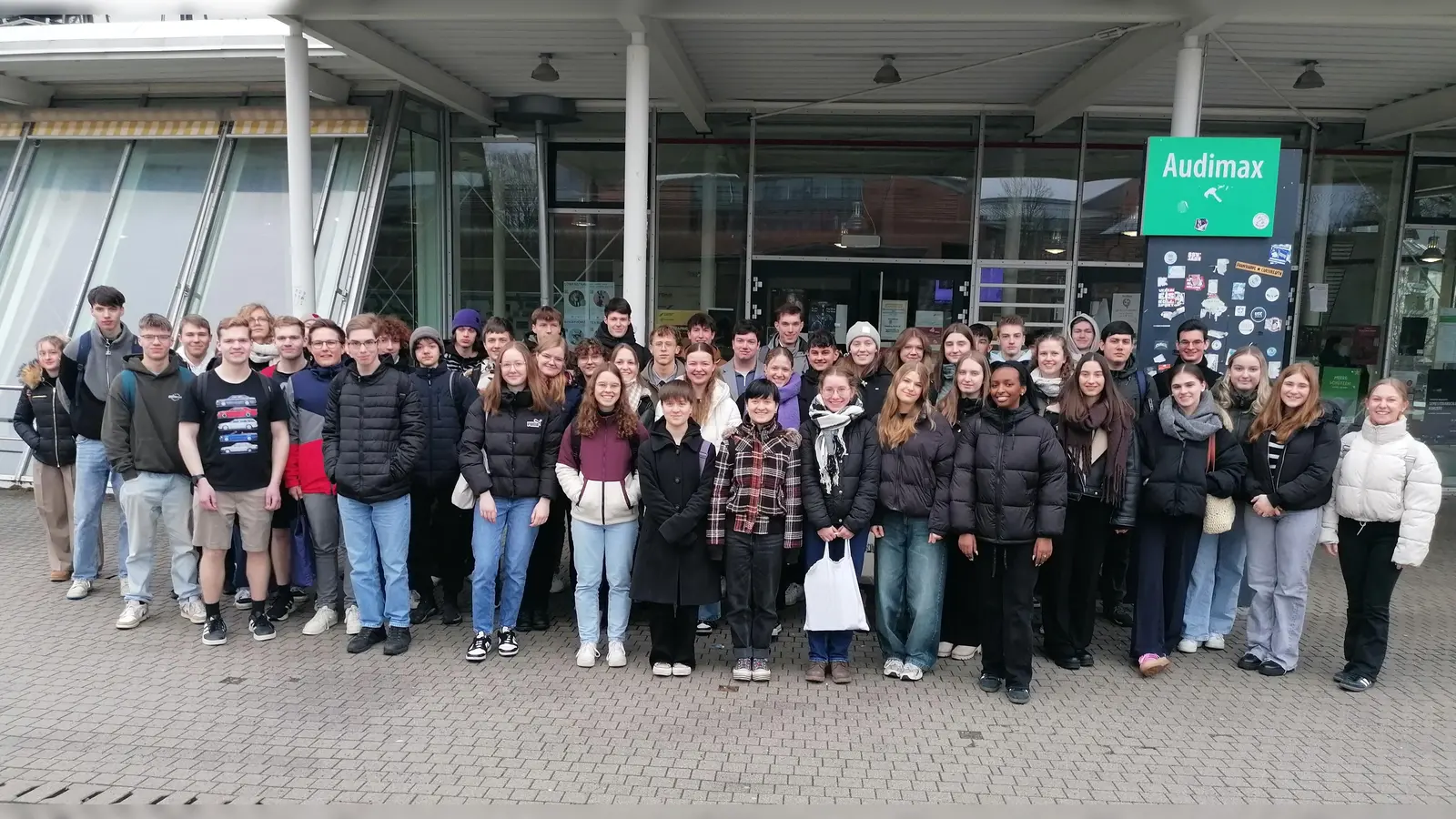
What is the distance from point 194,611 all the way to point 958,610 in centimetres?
463

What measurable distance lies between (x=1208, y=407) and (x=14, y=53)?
12278 millimetres

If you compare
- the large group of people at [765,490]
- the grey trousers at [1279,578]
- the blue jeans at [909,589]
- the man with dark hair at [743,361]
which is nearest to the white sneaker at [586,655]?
the large group of people at [765,490]

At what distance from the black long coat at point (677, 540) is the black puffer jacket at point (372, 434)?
4.40ft

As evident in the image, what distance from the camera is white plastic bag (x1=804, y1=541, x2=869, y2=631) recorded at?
4.53 meters

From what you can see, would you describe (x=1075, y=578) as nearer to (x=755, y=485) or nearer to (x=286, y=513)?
(x=755, y=485)

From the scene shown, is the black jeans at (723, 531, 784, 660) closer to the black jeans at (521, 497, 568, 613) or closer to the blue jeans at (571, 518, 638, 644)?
the blue jeans at (571, 518, 638, 644)

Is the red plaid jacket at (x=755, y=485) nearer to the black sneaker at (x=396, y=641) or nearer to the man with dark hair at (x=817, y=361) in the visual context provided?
the man with dark hair at (x=817, y=361)

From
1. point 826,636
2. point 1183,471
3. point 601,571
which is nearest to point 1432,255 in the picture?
point 1183,471

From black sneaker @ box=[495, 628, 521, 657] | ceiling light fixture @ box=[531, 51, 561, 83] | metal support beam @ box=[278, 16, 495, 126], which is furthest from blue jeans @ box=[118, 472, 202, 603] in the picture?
ceiling light fixture @ box=[531, 51, 561, 83]

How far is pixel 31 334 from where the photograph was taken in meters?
10.0

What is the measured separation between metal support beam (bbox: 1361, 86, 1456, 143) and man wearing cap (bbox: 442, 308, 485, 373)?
32.5 ft

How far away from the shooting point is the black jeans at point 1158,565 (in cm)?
483

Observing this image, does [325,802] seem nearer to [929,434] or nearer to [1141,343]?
[929,434]

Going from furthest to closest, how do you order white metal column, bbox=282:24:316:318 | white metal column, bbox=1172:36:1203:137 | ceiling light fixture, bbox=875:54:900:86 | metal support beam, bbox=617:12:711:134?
1. ceiling light fixture, bbox=875:54:900:86
2. white metal column, bbox=282:24:316:318
3. metal support beam, bbox=617:12:711:134
4. white metal column, bbox=1172:36:1203:137
